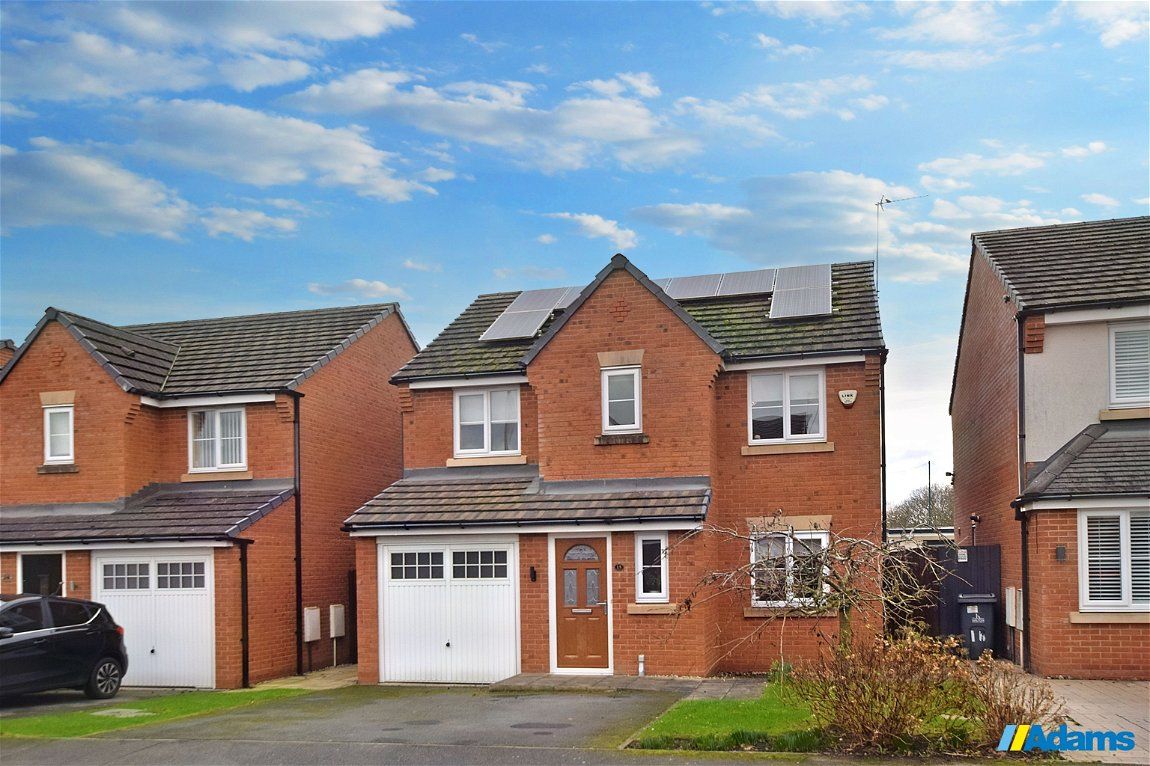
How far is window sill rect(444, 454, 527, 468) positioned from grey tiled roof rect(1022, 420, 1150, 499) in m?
9.41

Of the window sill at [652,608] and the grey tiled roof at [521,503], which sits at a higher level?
the grey tiled roof at [521,503]

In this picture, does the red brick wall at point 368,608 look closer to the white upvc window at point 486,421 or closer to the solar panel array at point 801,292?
the white upvc window at point 486,421

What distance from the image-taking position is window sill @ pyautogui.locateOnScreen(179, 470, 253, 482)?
24.4 metres

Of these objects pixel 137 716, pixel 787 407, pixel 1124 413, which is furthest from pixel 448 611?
pixel 1124 413

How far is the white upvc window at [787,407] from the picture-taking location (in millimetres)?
21281

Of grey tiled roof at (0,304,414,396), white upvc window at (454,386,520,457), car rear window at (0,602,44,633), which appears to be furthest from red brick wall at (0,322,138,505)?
white upvc window at (454,386,520,457)

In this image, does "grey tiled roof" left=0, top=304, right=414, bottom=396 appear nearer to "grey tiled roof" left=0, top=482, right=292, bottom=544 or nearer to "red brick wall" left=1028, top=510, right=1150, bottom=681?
"grey tiled roof" left=0, top=482, right=292, bottom=544

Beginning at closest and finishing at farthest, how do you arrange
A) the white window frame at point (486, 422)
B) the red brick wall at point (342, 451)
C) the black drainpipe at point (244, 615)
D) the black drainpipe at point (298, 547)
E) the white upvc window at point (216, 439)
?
the black drainpipe at point (244, 615), the white window frame at point (486, 422), the black drainpipe at point (298, 547), the white upvc window at point (216, 439), the red brick wall at point (342, 451)

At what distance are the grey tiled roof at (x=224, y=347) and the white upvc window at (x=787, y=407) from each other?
964 centimetres

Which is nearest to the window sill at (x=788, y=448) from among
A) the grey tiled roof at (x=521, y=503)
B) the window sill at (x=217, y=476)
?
the grey tiled roof at (x=521, y=503)

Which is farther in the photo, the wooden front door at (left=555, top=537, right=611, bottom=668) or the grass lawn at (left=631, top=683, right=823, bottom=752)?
the wooden front door at (left=555, top=537, right=611, bottom=668)

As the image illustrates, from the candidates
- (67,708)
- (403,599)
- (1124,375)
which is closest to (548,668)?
(403,599)

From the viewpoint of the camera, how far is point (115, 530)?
891 inches

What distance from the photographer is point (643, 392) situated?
69.5ft
